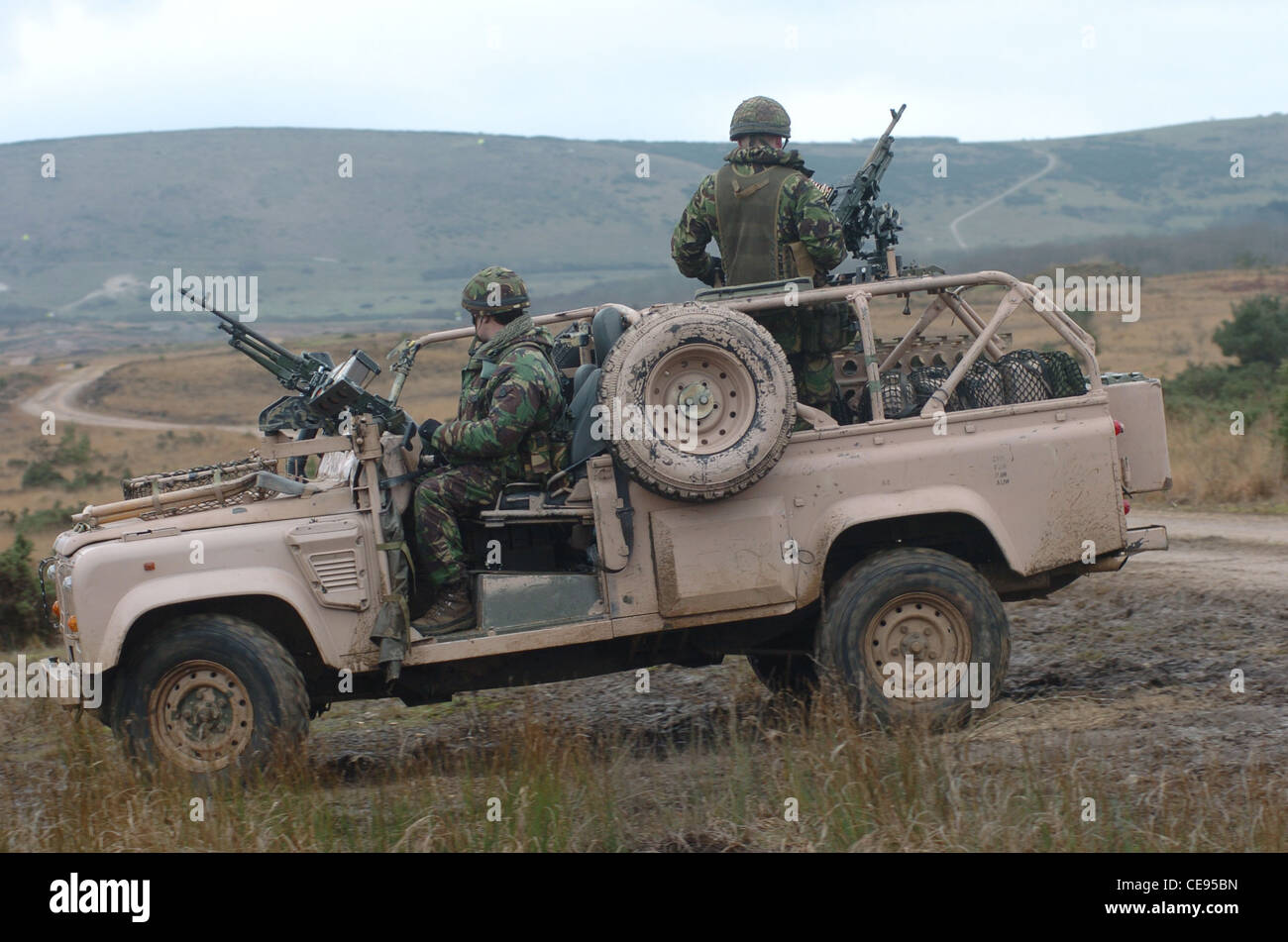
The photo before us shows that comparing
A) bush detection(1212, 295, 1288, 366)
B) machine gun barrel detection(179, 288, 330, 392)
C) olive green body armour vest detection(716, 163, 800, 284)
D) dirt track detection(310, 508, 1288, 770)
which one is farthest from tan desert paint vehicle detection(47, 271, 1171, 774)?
bush detection(1212, 295, 1288, 366)

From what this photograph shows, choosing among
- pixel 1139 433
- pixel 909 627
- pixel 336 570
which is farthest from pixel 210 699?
pixel 1139 433

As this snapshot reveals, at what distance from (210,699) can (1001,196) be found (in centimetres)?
15404

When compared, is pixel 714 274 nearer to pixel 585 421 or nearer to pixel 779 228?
pixel 779 228

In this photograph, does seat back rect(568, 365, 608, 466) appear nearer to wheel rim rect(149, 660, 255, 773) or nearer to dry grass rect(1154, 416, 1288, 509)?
wheel rim rect(149, 660, 255, 773)

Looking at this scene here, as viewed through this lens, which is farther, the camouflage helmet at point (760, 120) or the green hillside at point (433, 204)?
the green hillside at point (433, 204)

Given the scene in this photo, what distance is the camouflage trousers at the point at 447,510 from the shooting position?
19.8 ft

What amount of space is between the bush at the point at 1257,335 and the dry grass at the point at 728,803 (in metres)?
21.2

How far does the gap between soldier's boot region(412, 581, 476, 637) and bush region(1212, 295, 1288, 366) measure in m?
21.6

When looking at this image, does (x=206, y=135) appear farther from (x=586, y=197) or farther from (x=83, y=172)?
(x=586, y=197)

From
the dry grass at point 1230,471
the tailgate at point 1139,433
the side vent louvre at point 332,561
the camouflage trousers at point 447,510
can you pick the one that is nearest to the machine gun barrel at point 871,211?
Answer: the tailgate at point 1139,433

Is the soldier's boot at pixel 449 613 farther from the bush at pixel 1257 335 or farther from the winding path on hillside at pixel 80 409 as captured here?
the winding path on hillside at pixel 80 409

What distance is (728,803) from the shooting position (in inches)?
199

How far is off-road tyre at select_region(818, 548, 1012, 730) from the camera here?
609cm

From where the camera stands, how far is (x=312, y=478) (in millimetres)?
6910
